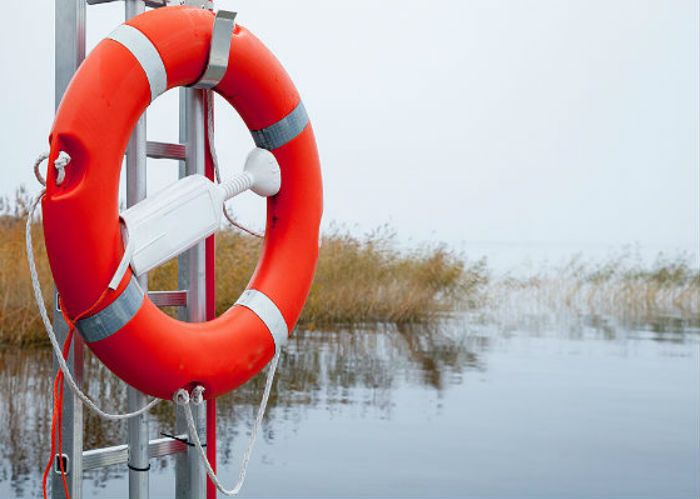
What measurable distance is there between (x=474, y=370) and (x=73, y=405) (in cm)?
354

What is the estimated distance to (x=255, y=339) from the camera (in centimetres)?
175

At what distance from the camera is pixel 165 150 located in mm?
1772

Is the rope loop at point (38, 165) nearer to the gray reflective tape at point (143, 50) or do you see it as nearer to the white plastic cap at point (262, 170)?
the gray reflective tape at point (143, 50)

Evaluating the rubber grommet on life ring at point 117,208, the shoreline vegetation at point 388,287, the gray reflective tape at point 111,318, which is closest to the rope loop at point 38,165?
the rubber grommet on life ring at point 117,208

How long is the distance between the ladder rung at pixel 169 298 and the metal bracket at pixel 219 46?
44cm

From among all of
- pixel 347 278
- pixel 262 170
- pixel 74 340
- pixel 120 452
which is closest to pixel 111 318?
pixel 74 340

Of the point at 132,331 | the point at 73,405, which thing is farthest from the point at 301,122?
the point at 73,405

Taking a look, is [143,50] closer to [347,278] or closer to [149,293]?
[149,293]

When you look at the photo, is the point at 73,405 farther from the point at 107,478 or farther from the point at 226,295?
the point at 226,295

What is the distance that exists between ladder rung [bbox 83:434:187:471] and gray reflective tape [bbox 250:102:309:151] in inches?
25.9

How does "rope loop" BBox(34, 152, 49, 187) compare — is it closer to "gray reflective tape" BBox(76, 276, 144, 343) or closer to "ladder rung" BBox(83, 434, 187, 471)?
"gray reflective tape" BBox(76, 276, 144, 343)

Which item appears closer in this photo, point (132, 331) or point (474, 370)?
point (132, 331)

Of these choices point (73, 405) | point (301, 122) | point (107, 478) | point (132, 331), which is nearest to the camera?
point (132, 331)

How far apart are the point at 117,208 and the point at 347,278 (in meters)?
4.40
